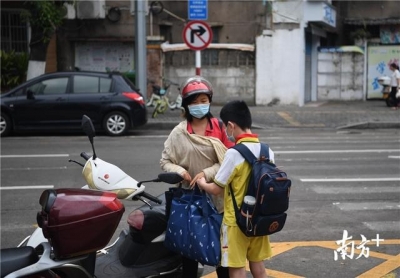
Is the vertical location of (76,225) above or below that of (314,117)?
above

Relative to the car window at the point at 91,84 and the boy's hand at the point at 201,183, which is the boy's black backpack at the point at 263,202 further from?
the car window at the point at 91,84

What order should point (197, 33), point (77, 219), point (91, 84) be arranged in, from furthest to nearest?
point (197, 33), point (91, 84), point (77, 219)

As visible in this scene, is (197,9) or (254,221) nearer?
(254,221)

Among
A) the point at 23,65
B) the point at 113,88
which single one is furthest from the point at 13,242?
the point at 23,65

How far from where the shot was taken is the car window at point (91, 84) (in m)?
15.6

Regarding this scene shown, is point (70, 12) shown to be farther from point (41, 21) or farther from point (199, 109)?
point (199, 109)

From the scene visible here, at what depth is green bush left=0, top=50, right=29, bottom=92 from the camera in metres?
20.2

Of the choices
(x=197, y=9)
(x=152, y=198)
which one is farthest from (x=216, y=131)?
(x=197, y=9)

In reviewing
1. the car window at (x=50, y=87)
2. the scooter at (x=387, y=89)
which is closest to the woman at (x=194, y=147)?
the car window at (x=50, y=87)

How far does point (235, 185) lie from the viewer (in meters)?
4.19

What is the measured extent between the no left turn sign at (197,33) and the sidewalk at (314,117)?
235cm

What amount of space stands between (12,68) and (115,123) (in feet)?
21.6

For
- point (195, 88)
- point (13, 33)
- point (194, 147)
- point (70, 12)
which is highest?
point (70, 12)

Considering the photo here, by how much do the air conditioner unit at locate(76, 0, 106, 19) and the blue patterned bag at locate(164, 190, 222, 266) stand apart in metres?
17.8
